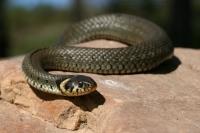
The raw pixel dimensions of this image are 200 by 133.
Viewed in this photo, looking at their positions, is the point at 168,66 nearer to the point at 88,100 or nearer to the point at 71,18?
the point at 88,100

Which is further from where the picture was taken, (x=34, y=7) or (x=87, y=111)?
(x=34, y=7)

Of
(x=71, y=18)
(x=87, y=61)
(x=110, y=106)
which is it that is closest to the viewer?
(x=110, y=106)

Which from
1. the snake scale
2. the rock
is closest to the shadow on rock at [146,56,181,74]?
the snake scale

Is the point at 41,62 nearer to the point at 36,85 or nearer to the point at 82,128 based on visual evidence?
the point at 36,85

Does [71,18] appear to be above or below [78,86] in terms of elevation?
below

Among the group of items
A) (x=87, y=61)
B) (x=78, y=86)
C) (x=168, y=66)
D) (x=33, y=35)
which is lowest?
(x=33, y=35)

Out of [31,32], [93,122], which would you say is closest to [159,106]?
[93,122]

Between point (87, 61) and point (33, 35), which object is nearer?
point (87, 61)

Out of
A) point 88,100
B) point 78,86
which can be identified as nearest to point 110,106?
point 88,100
